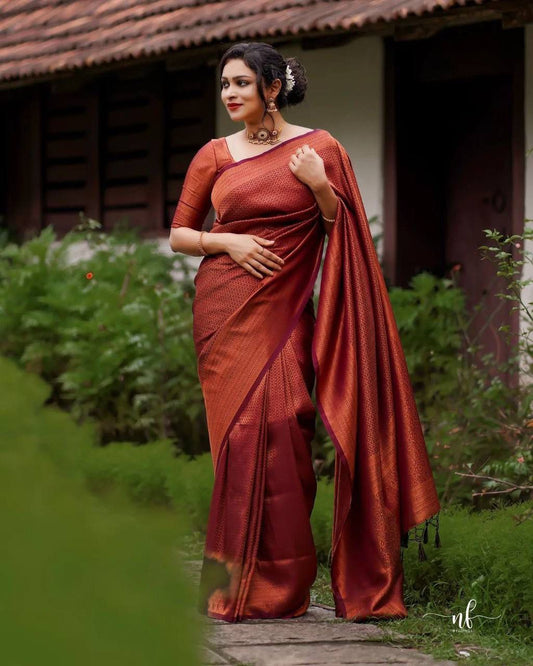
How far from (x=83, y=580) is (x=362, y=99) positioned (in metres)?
7.46

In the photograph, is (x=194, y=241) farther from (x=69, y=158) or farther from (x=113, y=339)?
(x=69, y=158)

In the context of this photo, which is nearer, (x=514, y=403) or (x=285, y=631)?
(x=285, y=631)

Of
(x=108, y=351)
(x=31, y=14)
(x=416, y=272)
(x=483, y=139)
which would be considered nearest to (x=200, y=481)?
(x=108, y=351)

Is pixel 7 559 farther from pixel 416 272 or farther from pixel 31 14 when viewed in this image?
pixel 31 14

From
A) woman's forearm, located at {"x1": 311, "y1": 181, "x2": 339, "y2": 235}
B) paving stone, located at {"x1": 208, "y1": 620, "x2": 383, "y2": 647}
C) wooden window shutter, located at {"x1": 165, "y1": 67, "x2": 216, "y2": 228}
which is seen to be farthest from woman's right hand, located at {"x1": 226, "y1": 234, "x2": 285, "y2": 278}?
wooden window shutter, located at {"x1": 165, "y1": 67, "x2": 216, "y2": 228}

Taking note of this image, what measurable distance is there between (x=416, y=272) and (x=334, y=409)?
397 cm

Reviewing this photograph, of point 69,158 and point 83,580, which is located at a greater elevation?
point 69,158

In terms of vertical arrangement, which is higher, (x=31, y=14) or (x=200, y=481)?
(x=31, y=14)

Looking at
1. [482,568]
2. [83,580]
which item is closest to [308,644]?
[482,568]

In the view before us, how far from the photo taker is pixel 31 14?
34.5 feet

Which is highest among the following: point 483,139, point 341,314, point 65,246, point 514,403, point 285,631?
point 483,139

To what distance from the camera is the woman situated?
371 cm

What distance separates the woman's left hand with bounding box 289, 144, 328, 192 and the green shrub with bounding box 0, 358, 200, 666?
3.28 m

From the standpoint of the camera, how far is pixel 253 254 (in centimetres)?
375
